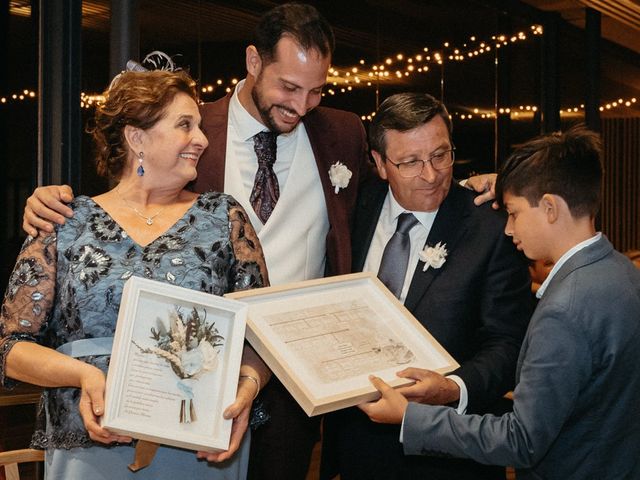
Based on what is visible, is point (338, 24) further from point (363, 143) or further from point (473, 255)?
point (473, 255)

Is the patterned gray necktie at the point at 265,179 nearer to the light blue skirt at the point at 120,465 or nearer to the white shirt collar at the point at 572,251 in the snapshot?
the light blue skirt at the point at 120,465

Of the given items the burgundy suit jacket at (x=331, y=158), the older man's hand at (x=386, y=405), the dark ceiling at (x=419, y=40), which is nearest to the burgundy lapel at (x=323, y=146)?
the burgundy suit jacket at (x=331, y=158)

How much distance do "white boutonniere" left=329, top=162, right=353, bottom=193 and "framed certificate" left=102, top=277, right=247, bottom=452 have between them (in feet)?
2.76

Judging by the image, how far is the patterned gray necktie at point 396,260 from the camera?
2619 millimetres

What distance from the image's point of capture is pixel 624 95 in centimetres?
1009

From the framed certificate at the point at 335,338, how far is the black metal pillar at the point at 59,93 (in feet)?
5.64

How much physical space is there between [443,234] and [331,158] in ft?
1.70

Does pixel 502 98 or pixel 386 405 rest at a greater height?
pixel 502 98

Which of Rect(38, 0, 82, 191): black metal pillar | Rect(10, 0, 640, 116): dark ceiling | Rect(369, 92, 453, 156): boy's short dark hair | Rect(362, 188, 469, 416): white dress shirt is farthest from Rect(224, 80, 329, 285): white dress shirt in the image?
Rect(10, 0, 640, 116): dark ceiling

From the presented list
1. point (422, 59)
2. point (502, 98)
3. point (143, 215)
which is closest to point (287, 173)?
point (143, 215)

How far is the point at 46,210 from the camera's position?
88.9 inches

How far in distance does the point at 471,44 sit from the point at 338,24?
6.18 ft

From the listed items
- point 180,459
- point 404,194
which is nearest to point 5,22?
point 404,194

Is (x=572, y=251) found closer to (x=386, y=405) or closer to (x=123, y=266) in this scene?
(x=386, y=405)
